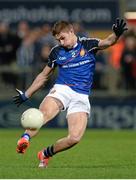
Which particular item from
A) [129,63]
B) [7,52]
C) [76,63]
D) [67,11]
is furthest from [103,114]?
[76,63]

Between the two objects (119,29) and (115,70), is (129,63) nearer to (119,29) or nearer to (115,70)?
(115,70)

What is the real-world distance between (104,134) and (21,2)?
6087 millimetres

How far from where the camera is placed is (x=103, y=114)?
82.9 feet

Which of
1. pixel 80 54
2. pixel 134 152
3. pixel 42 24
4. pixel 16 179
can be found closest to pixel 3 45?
pixel 42 24

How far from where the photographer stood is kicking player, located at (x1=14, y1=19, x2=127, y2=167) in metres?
13.6

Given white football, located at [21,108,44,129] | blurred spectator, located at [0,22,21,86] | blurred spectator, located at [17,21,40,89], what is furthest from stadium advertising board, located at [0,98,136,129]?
white football, located at [21,108,44,129]

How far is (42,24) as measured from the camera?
2766 centimetres

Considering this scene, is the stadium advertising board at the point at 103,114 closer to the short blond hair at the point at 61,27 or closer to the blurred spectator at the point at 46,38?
the blurred spectator at the point at 46,38

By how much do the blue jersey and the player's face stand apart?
0.18 meters

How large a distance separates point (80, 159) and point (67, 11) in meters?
12.6

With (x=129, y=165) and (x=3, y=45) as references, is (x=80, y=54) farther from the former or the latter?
(x=3, y=45)

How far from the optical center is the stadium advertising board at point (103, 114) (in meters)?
25.1

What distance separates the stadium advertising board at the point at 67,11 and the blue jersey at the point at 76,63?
13.5 meters

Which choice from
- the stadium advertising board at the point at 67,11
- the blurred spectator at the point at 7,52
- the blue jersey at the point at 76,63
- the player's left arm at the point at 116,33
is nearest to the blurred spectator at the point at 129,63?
the stadium advertising board at the point at 67,11
